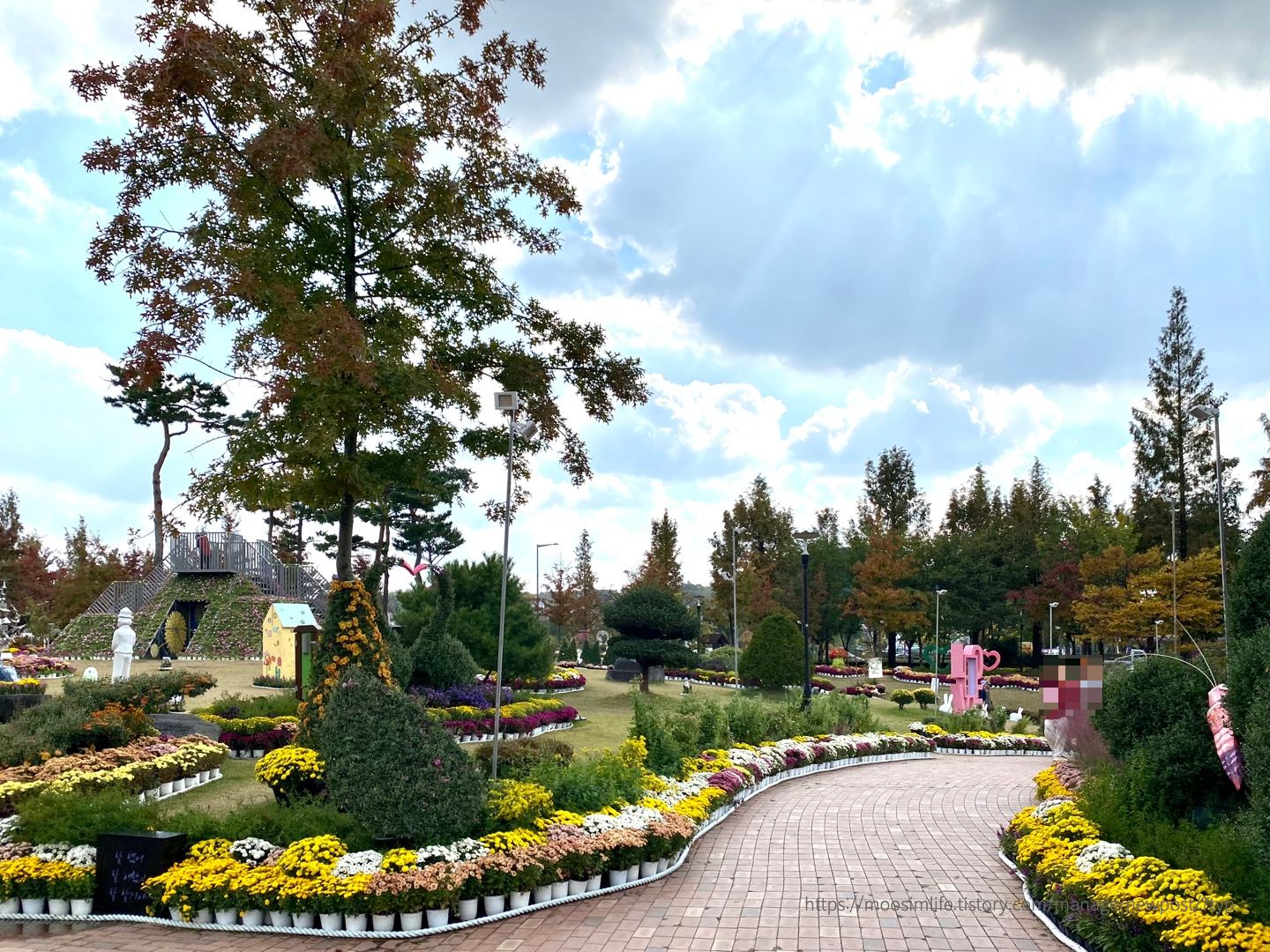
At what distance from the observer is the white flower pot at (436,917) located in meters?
6.81

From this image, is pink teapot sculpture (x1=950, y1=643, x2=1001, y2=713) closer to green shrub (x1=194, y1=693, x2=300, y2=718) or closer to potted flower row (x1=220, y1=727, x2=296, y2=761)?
green shrub (x1=194, y1=693, x2=300, y2=718)

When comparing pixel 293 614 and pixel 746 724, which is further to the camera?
pixel 293 614

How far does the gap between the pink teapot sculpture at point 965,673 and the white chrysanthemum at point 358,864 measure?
21729 mm

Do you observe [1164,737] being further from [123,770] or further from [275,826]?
[123,770]

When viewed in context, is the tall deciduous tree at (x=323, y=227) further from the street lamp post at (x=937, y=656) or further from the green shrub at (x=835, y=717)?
the street lamp post at (x=937, y=656)

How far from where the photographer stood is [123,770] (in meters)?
10.3

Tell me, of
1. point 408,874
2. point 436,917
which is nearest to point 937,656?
point 436,917

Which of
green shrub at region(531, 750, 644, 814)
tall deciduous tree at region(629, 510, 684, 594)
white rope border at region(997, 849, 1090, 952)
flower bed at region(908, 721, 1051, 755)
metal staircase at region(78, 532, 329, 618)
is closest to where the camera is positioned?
white rope border at region(997, 849, 1090, 952)

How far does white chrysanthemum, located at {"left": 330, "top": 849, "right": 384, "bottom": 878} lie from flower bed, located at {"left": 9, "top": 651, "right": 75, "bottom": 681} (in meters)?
25.0

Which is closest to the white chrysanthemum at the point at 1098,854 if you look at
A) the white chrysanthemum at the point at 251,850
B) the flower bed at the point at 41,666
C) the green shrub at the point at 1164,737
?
the green shrub at the point at 1164,737

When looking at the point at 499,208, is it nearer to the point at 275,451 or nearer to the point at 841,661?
the point at 275,451

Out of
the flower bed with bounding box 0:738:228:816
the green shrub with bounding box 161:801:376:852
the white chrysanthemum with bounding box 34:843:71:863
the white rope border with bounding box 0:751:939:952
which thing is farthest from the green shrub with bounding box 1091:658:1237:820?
the flower bed with bounding box 0:738:228:816

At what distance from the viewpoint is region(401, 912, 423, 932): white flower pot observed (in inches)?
265

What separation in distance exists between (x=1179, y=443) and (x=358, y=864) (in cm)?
4678
